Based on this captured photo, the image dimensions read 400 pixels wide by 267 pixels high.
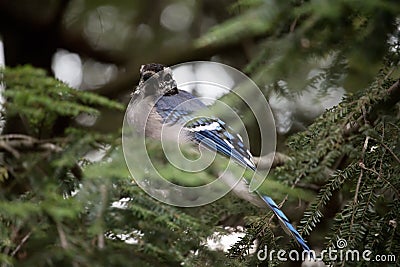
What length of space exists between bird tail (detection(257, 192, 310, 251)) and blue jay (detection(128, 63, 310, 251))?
0.13 meters

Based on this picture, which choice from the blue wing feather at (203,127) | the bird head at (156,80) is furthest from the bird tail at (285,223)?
the bird head at (156,80)

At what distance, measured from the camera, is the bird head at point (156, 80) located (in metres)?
2.06

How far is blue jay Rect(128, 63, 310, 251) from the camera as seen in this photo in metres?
1.99

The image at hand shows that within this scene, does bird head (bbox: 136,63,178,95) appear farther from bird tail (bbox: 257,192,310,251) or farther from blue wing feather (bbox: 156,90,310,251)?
bird tail (bbox: 257,192,310,251)

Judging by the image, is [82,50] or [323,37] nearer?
[323,37]

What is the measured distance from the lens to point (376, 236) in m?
1.52

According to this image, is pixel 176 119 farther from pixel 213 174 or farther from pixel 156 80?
pixel 213 174

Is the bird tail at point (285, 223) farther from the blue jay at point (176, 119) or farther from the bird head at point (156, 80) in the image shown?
the bird head at point (156, 80)

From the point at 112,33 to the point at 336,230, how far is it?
234 centimetres

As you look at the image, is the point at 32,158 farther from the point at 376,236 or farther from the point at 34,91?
the point at 376,236

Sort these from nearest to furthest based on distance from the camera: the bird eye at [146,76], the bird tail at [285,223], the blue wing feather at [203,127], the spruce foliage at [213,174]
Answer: the spruce foliage at [213,174] < the bird tail at [285,223] < the blue wing feather at [203,127] < the bird eye at [146,76]

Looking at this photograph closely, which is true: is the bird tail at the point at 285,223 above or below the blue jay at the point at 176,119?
below

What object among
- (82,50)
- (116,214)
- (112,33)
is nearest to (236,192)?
(116,214)

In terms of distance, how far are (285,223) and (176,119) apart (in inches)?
23.4
